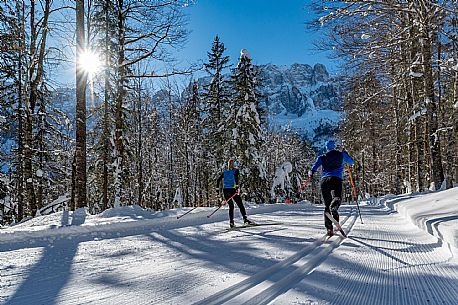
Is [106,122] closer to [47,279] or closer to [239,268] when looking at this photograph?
[47,279]

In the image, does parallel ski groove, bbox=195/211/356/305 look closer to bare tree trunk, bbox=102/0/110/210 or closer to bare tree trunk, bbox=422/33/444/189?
bare tree trunk, bbox=422/33/444/189

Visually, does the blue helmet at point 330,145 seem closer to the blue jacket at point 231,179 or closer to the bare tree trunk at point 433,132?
the blue jacket at point 231,179

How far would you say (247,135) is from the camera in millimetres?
22078

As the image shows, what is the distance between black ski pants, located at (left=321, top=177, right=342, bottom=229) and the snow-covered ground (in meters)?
0.56

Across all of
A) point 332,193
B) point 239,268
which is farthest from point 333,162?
point 239,268

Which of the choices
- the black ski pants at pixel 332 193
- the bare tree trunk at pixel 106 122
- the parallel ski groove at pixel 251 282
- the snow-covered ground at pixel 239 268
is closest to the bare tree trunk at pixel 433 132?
the snow-covered ground at pixel 239 268

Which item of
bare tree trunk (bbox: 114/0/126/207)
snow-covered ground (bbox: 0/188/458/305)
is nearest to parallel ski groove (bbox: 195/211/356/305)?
snow-covered ground (bbox: 0/188/458/305)

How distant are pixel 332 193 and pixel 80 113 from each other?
862 centimetres

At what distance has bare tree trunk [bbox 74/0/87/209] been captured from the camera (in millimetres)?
10289

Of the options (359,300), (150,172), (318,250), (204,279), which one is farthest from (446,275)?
(150,172)

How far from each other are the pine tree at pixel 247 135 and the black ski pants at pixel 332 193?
51.4 feet

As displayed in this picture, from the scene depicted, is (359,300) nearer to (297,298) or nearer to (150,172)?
(297,298)

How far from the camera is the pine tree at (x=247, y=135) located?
72.4 feet

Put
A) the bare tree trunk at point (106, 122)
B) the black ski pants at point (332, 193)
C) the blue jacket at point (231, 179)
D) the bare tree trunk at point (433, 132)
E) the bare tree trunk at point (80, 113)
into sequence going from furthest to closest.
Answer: the bare tree trunk at point (106, 122) < the bare tree trunk at point (433, 132) < the bare tree trunk at point (80, 113) < the blue jacket at point (231, 179) < the black ski pants at point (332, 193)
